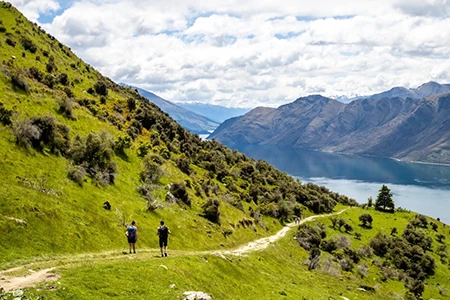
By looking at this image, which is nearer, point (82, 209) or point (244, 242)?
point (82, 209)

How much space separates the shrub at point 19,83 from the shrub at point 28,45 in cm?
3227

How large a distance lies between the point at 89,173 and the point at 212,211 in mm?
28339

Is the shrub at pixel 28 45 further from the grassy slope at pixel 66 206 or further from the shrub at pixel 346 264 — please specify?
the shrub at pixel 346 264

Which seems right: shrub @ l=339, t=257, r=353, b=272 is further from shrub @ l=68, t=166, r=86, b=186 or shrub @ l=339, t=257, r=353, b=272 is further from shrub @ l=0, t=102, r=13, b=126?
shrub @ l=0, t=102, r=13, b=126

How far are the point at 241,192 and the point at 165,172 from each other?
39.6 metres

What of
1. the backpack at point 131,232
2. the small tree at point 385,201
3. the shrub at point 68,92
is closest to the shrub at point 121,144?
the shrub at point 68,92

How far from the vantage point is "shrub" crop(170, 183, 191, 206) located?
7836cm

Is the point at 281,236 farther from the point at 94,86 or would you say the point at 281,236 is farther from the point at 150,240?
the point at 94,86

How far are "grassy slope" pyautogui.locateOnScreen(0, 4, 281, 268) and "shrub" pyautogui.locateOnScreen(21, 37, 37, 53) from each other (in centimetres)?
157

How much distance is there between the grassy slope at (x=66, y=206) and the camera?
116ft

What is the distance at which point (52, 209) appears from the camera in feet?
132

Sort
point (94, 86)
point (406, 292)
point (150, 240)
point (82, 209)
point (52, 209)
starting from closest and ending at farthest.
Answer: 1. point (52, 209)
2. point (82, 209)
3. point (150, 240)
4. point (406, 292)
5. point (94, 86)

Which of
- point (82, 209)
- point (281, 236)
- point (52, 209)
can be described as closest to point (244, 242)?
point (281, 236)

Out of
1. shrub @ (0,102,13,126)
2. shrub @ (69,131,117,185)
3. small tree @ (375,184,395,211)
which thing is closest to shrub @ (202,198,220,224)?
shrub @ (69,131,117,185)
